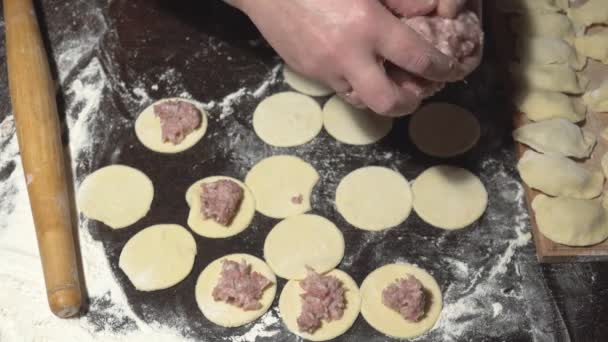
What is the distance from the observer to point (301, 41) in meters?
1.66

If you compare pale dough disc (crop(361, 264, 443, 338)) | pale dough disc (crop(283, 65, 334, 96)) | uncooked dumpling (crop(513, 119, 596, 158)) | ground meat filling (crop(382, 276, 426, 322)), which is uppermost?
uncooked dumpling (crop(513, 119, 596, 158))

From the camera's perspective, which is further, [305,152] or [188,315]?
[305,152]

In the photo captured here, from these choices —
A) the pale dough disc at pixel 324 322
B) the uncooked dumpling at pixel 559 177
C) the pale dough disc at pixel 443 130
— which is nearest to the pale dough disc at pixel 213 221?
the pale dough disc at pixel 324 322

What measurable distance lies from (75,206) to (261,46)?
0.98 metres

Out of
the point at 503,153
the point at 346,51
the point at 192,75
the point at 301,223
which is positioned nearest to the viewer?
the point at 346,51

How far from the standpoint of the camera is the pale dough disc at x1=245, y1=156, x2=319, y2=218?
2160mm

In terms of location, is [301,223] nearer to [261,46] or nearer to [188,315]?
[188,315]

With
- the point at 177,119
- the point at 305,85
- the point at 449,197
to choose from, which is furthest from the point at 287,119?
the point at 449,197

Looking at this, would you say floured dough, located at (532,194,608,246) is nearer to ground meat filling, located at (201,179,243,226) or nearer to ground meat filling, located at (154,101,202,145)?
ground meat filling, located at (201,179,243,226)

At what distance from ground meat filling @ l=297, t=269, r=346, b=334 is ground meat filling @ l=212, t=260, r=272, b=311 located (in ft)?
0.48

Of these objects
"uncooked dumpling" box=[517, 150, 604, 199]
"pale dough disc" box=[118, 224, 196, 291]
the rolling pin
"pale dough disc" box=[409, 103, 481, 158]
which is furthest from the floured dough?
the rolling pin

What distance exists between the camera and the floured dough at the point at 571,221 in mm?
2062

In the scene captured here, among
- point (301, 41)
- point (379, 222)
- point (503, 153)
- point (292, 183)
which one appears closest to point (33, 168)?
point (292, 183)

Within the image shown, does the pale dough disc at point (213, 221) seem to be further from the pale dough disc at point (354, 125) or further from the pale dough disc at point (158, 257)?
the pale dough disc at point (354, 125)
